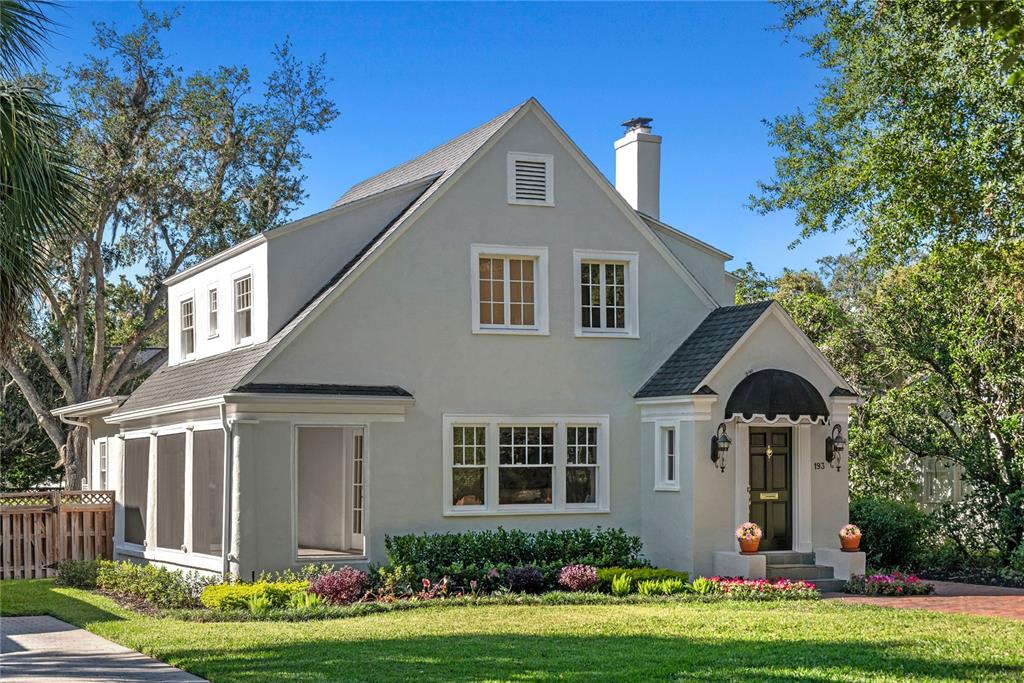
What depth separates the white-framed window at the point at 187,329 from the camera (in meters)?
25.1

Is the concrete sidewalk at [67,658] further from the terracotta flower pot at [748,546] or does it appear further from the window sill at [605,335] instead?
the terracotta flower pot at [748,546]

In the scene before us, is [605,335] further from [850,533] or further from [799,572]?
[850,533]

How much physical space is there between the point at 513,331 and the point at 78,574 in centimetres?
937

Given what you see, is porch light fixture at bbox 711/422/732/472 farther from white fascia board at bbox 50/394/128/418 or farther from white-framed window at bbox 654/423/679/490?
white fascia board at bbox 50/394/128/418

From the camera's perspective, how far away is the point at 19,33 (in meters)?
13.5

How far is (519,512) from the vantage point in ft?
71.1

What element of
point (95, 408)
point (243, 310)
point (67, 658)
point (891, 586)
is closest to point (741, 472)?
point (891, 586)

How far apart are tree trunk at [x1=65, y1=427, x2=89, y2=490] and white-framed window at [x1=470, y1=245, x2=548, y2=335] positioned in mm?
17046

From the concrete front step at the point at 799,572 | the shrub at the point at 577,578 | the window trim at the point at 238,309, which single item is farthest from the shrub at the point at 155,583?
the concrete front step at the point at 799,572

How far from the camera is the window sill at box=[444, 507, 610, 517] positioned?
69.6ft

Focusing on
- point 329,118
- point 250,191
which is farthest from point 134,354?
point 329,118

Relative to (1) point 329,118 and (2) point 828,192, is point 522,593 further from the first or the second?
(1) point 329,118

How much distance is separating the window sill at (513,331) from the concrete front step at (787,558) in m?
5.71

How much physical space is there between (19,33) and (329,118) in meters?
23.3
